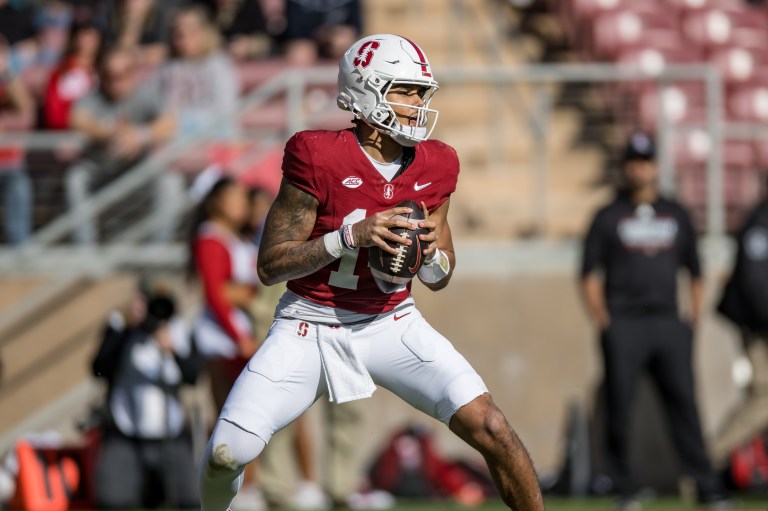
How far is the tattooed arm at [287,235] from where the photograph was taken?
6.25 m

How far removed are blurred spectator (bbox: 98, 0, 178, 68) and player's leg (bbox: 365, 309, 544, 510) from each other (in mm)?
7319

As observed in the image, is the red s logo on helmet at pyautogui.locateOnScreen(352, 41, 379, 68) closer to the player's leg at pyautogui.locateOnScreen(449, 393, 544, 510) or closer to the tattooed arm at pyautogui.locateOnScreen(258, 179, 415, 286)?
the tattooed arm at pyautogui.locateOnScreen(258, 179, 415, 286)

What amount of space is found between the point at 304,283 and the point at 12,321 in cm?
571

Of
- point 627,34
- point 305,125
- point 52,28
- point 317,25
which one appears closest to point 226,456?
point 305,125

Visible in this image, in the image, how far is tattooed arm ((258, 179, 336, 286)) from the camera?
20.5 ft

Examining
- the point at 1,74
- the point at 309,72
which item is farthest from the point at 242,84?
the point at 1,74

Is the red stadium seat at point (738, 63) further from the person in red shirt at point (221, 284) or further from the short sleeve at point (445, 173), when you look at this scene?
the short sleeve at point (445, 173)

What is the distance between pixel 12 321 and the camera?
11.6 m

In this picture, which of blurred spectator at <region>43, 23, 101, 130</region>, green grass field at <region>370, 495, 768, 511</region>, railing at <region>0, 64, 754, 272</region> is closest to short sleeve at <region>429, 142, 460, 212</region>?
green grass field at <region>370, 495, 768, 511</region>

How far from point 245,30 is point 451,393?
8.00m

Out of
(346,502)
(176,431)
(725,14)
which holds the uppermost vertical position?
(725,14)

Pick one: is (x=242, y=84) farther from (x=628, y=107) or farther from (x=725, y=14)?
(x=725, y=14)

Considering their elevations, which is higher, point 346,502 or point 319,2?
point 319,2

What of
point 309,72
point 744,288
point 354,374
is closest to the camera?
point 354,374
